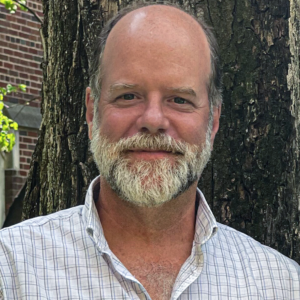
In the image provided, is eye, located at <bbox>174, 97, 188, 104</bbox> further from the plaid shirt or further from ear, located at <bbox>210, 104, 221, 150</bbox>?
the plaid shirt

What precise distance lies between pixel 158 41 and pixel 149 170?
0.49m

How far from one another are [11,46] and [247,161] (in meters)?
6.75

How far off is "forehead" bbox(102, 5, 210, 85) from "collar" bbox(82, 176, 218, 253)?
50cm

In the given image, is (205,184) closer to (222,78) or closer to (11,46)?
(222,78)

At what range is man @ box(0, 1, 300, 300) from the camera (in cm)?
231

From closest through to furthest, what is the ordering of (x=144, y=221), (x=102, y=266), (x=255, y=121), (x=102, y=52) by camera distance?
(x=102, y=266), (x=144, y=221), (x=102, y=52), (x=255, y=121)

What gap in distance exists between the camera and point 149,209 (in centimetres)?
252

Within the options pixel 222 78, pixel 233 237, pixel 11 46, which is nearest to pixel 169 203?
pixel 233 237

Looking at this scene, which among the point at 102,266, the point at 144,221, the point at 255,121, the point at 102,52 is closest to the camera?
the point at 102,266

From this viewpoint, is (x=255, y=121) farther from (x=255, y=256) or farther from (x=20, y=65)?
(x=20, y=65)

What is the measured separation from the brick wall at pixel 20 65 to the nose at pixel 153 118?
6828mm

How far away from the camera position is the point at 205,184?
117 inches

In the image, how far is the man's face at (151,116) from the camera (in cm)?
242

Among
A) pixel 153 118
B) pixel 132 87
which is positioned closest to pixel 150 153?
pixel 153 118
